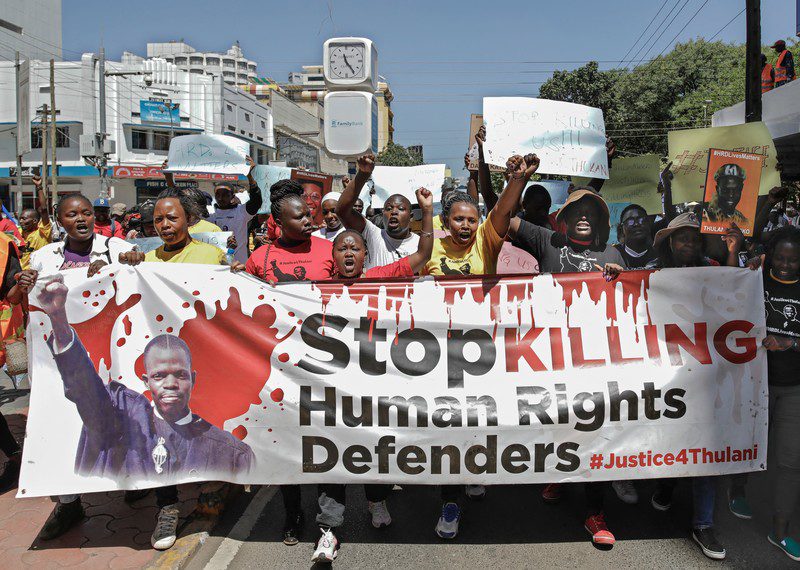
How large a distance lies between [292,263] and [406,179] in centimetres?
667

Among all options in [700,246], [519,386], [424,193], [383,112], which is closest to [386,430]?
[519,386]

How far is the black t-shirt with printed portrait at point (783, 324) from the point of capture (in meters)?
3.72

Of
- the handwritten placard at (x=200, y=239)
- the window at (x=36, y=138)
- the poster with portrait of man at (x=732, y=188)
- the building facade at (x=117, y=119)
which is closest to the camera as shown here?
the poster with portrait of man at (x=732, y=188)

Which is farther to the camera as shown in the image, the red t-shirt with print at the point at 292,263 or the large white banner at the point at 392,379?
the red t-shirt with print at the point at 292,263

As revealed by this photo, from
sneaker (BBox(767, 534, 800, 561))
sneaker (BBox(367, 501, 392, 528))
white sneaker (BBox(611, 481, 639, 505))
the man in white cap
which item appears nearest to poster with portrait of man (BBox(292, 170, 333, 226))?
the man in white cap

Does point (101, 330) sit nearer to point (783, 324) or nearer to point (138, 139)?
point (783, 324)

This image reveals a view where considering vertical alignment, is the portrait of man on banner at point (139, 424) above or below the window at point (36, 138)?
below

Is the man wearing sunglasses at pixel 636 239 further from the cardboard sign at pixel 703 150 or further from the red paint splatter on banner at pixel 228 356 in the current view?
the red paint splatter on banner at pixel 228 356

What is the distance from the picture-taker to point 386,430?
12.2 ft

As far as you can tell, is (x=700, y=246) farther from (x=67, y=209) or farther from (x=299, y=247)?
(x=67, y=209)

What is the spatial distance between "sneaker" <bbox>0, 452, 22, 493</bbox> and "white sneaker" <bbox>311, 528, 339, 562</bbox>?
234 centimetres

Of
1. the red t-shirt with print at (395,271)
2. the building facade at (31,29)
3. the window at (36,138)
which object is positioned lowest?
the red t-shirt with print at (395,271)

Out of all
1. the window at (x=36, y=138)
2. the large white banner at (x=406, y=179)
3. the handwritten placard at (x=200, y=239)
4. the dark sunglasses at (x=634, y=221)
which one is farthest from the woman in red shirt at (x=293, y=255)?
the window at (x=36, y=138)

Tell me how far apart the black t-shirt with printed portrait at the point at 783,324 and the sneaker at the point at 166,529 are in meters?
3.51
